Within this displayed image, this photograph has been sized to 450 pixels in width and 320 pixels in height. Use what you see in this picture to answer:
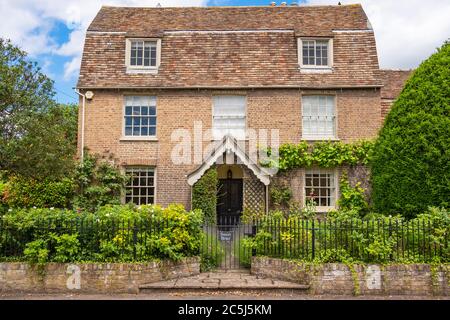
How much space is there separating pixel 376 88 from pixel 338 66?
2061 mm

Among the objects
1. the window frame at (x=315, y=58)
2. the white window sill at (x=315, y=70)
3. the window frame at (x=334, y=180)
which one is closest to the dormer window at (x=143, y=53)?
the window frame at (x=315, y=58)

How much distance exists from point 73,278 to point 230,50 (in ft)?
45.5

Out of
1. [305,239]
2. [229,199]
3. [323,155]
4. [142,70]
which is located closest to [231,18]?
[142,70]

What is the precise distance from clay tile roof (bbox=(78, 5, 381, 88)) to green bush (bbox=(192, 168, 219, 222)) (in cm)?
455

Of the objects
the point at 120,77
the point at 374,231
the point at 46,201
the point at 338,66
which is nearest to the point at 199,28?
the point at 120,77

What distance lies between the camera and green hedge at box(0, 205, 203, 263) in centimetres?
1002

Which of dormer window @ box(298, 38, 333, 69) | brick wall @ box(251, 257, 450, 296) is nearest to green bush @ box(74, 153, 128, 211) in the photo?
dormer window @ box(298, 38, 333, 69)

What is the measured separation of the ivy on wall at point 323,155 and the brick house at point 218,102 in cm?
49

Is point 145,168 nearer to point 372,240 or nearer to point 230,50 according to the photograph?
point 230,50

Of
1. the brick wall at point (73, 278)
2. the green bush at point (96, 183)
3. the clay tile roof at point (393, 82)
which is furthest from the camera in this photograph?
the clay tile roof at point (393, 82)

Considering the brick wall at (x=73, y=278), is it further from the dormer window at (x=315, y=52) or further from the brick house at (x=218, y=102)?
the dormer window at (x=315, y=52)

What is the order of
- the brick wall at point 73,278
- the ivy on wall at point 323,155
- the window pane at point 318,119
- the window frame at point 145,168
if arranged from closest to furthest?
the brick wall at point 73,278, the ivy on wall at point 323,155, the window frame at point 145,168, the window pane at point 318,119

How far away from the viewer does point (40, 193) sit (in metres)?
18.7

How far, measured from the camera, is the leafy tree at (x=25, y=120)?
1255 centimetres
